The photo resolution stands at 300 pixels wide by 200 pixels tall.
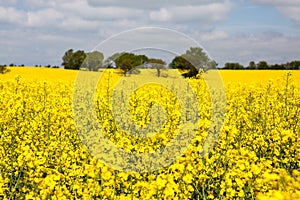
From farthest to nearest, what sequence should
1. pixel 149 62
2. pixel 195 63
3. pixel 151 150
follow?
1. pixel 195 63
2. pixel 149 62
3. pixel 151 150

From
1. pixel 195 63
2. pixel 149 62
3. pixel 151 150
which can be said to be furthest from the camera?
pixel 195 63

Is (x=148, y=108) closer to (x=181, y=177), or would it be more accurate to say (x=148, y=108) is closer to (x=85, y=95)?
(x=85, y=95)

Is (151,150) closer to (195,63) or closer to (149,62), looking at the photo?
(149,62)

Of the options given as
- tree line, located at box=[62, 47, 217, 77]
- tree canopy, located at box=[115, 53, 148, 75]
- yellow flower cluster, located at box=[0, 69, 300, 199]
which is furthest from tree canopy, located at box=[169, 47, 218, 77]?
tree canopy, located at box=[115, 53, 148, 75]

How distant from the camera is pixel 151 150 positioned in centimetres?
645

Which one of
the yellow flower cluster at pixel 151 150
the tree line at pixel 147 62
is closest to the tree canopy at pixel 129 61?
the tree line at pixel 147 62

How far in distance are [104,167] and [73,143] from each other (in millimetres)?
3263

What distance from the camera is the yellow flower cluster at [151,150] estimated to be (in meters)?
4.83

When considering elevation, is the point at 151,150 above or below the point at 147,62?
below

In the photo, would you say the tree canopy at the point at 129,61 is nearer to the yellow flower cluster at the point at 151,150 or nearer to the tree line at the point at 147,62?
the tree line at the point at 147,62

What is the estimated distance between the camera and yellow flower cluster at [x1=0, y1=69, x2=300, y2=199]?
4.83 metres

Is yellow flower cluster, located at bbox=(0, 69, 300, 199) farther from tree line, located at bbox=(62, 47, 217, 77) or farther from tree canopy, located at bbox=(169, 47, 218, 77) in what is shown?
tree canopy, located at bbox=(169, 47, 218, 77)

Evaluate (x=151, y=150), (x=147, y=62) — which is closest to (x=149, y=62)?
(x=147, y=62)

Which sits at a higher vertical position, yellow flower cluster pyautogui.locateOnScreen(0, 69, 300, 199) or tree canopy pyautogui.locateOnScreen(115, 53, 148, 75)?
tree canopy pyautogui.locateOnScreen(115, 53, 148, 75)
